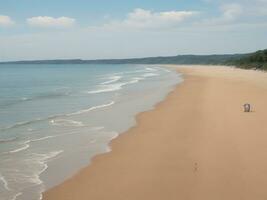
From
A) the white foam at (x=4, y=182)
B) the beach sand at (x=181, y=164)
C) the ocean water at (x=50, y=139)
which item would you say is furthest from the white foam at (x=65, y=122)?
the white foam at (x=4, y=182)

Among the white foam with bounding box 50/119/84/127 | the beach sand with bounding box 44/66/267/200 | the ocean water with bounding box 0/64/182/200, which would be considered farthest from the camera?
the white foam with bounding box 50/119/84/127

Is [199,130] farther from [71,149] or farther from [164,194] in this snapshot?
[164,194]

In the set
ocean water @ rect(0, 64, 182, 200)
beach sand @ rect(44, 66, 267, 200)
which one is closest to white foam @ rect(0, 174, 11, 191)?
ocean water @ rect(0, 64, 182, 200)

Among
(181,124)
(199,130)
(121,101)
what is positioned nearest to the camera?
(199,130)

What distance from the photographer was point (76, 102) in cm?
2662

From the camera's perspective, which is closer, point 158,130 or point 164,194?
point 164,194

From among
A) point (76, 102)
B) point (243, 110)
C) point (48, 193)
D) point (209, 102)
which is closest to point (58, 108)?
point (76, 102)

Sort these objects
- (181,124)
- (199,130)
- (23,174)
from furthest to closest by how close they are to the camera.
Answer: (181,124), (199,130), (23,174)

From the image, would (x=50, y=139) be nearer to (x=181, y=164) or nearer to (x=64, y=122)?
(x=64, y=122)

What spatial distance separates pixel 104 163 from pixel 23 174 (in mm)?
2029

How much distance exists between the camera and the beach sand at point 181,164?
865 cm

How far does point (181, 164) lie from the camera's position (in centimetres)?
1059

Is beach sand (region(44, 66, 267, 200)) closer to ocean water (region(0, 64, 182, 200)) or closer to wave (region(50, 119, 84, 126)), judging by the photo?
ocean water (region(0, 64, 182, 200))

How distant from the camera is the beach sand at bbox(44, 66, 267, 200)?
8.65 metres
